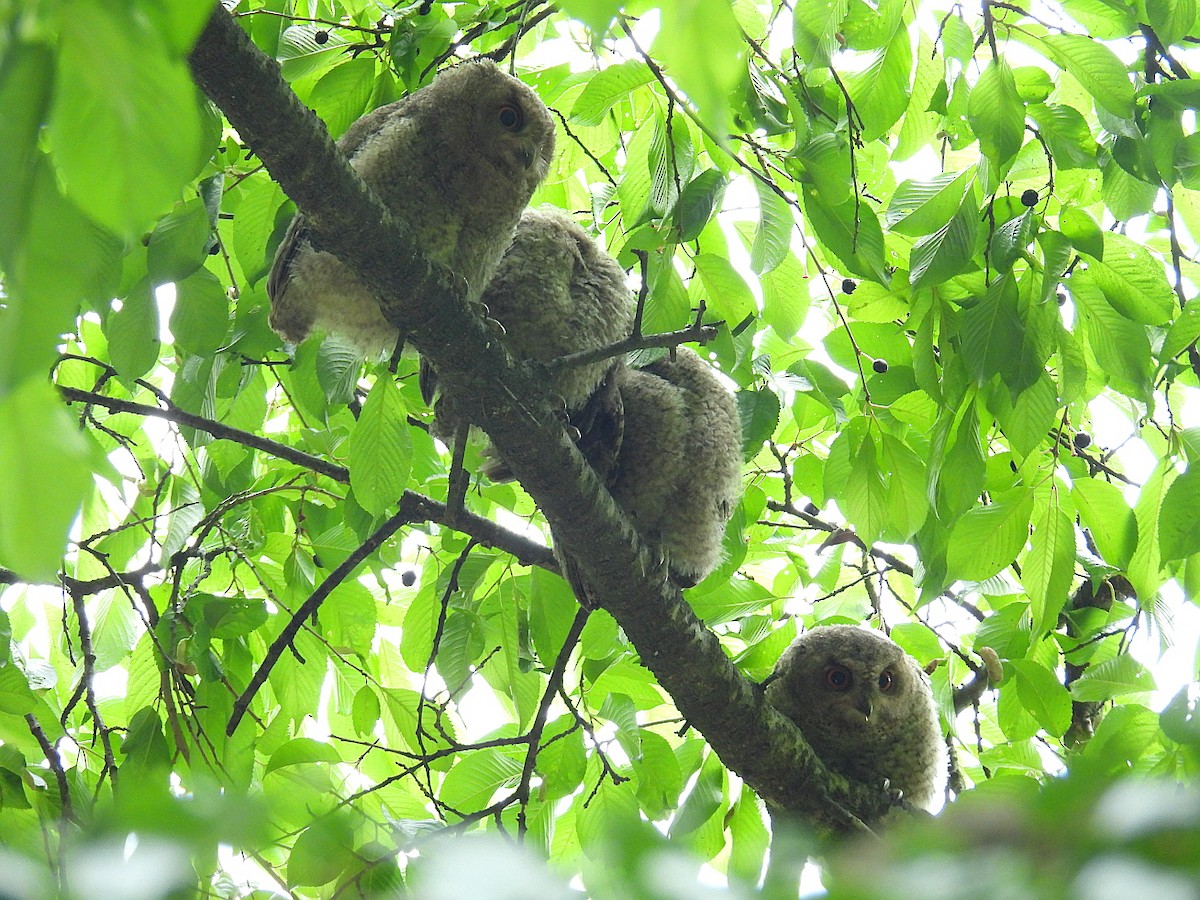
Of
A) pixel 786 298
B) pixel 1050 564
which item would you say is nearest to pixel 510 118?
pixel 786 298

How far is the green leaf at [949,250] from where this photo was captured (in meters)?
2.07

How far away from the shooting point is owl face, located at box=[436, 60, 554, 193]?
2312mm

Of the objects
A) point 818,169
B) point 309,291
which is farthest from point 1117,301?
point 309,291

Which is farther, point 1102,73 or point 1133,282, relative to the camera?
point 1133,282

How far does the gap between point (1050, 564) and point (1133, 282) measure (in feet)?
1.93

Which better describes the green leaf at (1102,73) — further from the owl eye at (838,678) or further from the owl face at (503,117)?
the owl eye at (838,678)

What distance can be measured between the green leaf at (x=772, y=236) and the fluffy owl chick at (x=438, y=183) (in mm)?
557

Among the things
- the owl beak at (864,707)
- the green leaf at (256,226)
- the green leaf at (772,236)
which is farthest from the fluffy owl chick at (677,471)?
the green leaf at (256,226)

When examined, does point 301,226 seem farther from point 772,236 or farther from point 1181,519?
point 1181,519

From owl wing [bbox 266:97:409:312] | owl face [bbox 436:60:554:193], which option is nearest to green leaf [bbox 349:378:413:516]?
owl wing [bbox 266:97:409:312]

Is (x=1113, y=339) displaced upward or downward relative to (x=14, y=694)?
downward

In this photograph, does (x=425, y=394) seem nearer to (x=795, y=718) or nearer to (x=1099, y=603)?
(x=795, y=718)

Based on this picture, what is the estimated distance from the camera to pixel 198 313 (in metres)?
2.01

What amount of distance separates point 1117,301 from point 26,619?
3002 millimetres
